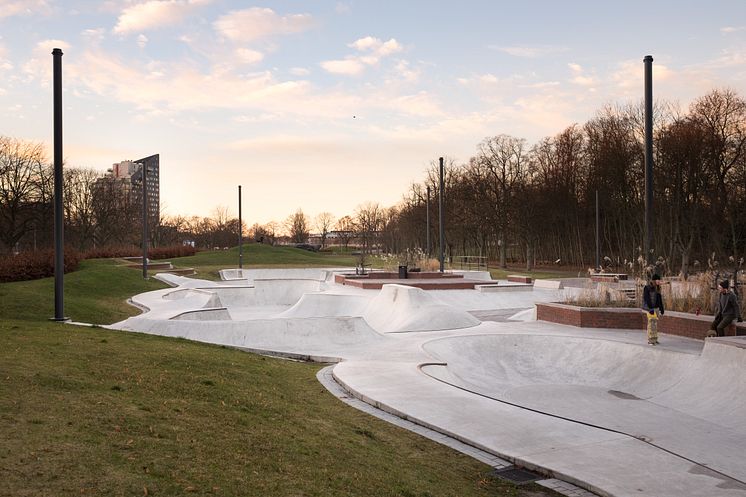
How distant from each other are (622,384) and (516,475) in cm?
661

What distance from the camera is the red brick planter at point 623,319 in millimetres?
13703

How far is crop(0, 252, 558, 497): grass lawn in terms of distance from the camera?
4.39 metres

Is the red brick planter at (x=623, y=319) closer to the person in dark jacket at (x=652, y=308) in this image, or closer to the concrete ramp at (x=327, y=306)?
the person in dark jacket at (x=652, y=308)

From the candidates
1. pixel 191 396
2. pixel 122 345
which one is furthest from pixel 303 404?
pixel 122 345

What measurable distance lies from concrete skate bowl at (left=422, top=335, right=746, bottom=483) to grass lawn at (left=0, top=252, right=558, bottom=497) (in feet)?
10.0

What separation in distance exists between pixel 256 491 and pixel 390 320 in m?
14.8

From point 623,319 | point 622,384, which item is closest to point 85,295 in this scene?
point 623,319

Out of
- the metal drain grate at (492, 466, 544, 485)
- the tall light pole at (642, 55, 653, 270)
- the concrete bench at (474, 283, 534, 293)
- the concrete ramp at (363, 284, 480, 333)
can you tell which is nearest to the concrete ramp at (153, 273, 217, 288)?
the concrete ramp at (363, 284, 480, 333)

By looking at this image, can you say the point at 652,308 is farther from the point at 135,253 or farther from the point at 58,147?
the point at 135,253

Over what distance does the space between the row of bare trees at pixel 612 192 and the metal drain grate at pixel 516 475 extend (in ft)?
90.7

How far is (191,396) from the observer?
705 centimetres

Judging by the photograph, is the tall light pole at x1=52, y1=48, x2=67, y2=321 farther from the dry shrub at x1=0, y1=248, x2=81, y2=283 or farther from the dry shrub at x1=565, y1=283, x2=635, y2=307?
the dry shrub at x1=0, y1=248, x2=81, y2=283

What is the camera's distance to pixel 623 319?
1627cm

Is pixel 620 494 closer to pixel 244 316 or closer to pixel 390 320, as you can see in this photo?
pixel 390 320
